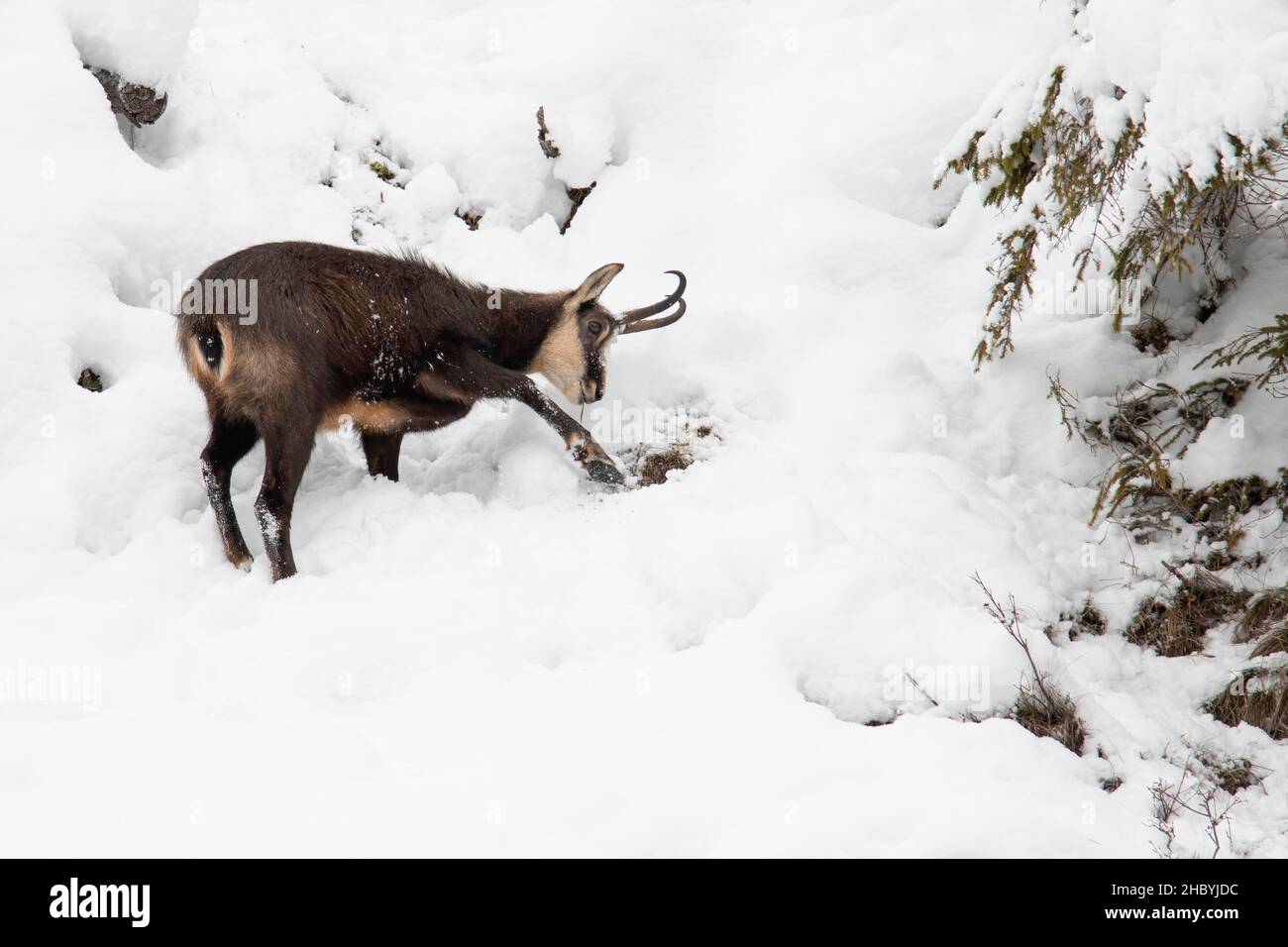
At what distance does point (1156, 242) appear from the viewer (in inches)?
232

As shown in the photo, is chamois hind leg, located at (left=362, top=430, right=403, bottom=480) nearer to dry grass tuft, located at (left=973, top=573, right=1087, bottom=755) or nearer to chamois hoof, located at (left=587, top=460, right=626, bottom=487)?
chamois hoof, located at (left=587, top=460, right=626, bottom=487)

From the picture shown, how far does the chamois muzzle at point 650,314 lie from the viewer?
677cm

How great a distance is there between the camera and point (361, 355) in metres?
5.86

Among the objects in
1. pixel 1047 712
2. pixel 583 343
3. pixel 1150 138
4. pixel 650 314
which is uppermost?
pixel 1150 138

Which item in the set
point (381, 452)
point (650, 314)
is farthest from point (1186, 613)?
point (381, 452)

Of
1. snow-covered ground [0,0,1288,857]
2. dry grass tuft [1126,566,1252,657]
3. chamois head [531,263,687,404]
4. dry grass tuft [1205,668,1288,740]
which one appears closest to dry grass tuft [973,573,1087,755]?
snow-covered ground [0,0,1288,857]

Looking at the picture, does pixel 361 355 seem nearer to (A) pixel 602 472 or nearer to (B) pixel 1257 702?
(A) pixel 602 472

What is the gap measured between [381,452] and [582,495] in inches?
48.7

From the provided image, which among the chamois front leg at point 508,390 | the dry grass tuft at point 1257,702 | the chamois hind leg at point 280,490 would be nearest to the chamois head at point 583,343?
the chamois front leg at point 508,390

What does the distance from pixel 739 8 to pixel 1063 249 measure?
165 inches

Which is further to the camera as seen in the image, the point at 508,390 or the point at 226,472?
the point at 508,390

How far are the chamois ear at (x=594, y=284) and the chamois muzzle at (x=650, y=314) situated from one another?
24 cm

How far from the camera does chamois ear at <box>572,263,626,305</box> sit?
21.3ft

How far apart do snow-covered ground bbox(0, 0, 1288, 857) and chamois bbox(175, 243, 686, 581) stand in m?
0.29
